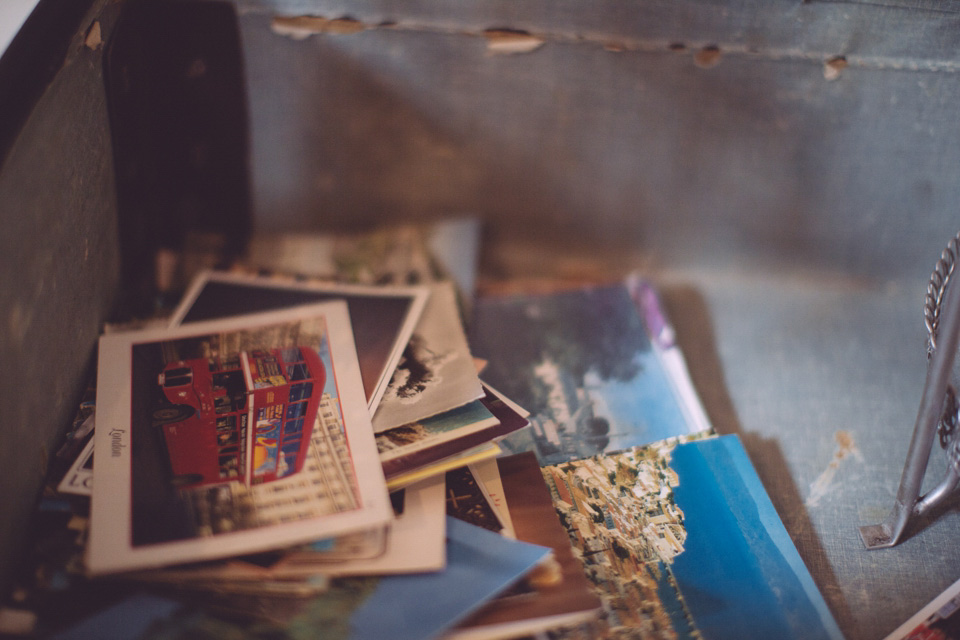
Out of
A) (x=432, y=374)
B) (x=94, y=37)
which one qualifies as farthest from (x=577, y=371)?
(x=94, y=37)

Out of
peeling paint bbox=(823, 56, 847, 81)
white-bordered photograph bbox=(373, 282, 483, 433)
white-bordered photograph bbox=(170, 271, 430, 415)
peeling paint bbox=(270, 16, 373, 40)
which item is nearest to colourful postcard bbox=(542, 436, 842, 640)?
white-bordered photograph bbox=(373, 282, 483, 433)

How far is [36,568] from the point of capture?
0.57 metres

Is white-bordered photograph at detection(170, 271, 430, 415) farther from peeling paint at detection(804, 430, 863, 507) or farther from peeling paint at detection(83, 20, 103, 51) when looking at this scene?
peeling paint at detection(804, 430, 863, 507)

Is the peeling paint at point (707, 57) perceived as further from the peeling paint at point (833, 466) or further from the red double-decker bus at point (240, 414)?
the red double-decker bus at point (240, 414)

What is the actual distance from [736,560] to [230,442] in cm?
50

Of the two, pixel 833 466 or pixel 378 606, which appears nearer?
pixel 378 606

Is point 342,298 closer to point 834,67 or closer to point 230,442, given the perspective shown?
point 230,442

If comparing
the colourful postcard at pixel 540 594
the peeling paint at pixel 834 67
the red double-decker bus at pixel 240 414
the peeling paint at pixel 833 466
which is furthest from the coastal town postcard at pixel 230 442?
the peeling paint at pixel 834 67

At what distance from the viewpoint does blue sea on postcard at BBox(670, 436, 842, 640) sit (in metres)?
0.60

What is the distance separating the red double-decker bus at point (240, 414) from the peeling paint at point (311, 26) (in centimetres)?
39

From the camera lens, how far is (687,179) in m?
0.92

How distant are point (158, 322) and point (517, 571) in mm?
519

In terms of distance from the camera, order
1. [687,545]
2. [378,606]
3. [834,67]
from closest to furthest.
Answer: [378,606] < [687,545] < [834,67]

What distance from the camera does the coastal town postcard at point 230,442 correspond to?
0.58 metres
